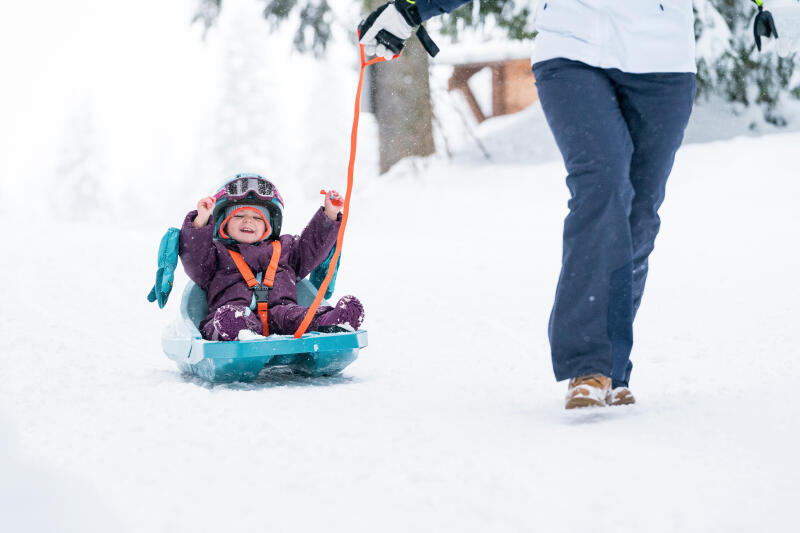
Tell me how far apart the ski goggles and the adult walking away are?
1569mm

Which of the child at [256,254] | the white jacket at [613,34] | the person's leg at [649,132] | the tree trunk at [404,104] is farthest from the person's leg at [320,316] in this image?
the tree trunk at [404,104]

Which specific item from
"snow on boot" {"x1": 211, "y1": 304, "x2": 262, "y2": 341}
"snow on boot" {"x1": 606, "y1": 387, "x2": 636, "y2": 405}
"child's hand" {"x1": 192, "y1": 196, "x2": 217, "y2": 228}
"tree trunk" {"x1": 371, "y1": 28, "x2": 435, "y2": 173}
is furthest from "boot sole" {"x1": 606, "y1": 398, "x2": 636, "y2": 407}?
"tree trunk" {"x1": 371, "y1": 28, "x2": 435, "y2": 173}

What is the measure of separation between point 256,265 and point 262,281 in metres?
0.10

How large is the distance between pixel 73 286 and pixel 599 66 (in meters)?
5.21

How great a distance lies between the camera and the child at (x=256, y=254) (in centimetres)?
391

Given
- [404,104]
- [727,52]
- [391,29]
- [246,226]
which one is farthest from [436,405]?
[404,104]

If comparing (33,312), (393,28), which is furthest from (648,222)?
(33,312)

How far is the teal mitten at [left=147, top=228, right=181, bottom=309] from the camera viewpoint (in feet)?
12.7

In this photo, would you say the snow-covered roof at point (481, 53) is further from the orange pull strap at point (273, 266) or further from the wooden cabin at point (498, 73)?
the orange pull strap at point (273, 266)

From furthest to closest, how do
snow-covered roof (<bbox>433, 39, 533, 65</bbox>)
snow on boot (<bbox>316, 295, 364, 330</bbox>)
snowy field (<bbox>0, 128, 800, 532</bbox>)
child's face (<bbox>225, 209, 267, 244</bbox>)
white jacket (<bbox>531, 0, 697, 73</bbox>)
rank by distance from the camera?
snow-covered roof (<bbox>433, 39, 533, 65</bbox>) → child's face (<bbox>225, 209, 267, 244</bbox>) → snow on boot (<bbox>316, 295, 364, 330</bbox>) → white jacket (<bbox>531, 0, 697, 73</bbox>) → snowy field (<bbox>0, 128, 800, 532</bbox>)

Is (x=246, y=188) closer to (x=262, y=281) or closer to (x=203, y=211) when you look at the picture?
(x=203, y=211)

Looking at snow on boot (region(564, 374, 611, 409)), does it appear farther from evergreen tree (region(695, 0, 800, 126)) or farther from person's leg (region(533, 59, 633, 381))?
evergreen tree (region(695, 0, 800, 126))

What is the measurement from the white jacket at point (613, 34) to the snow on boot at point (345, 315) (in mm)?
1459

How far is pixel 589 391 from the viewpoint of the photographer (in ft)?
8.32
